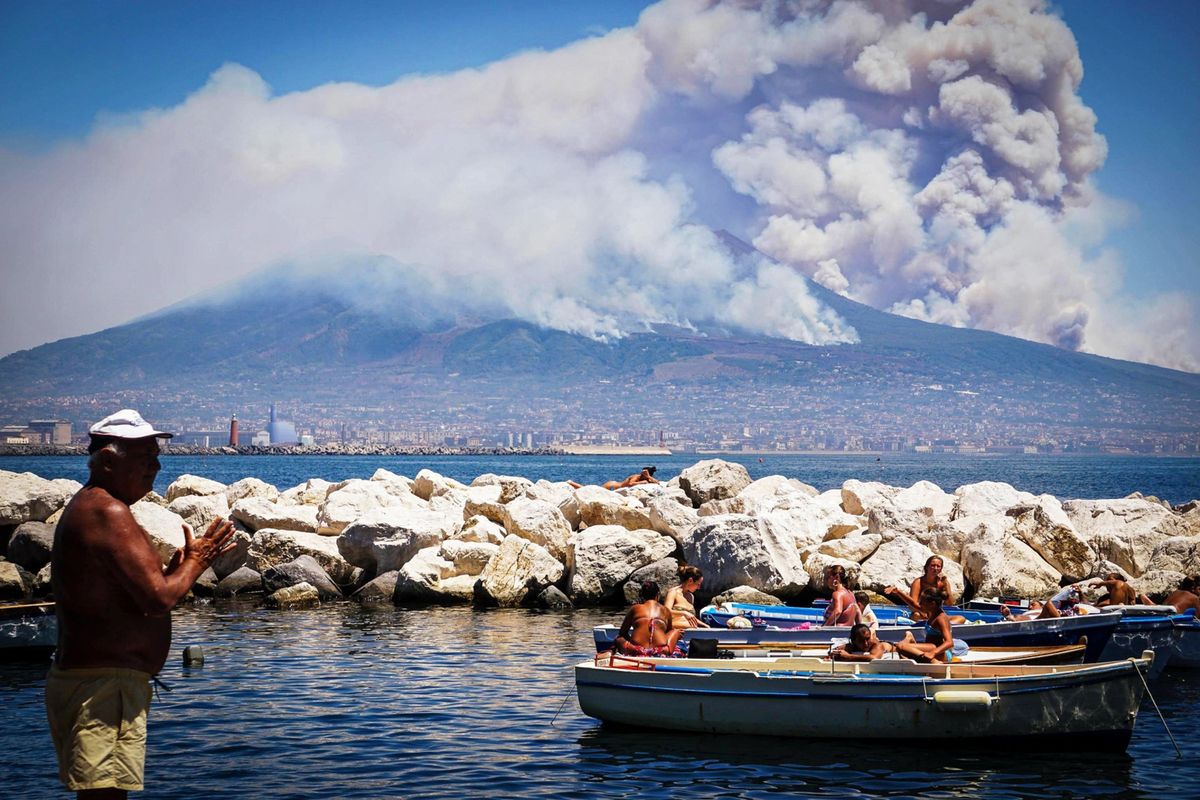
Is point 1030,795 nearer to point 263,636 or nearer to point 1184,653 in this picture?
point 1184,653

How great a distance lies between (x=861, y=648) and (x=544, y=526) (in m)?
13.1

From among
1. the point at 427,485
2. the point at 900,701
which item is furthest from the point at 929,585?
the point at 427,485

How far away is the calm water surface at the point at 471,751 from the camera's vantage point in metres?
11.8

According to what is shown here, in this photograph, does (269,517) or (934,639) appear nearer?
(934,639)

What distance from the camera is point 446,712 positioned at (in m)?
15.1

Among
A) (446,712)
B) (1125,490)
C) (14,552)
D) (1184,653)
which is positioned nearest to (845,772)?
(446,712)

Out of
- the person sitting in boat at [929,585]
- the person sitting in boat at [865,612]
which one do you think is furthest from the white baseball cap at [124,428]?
the person sitting in boat at [929,585]

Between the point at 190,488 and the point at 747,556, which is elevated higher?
the point at 190,488

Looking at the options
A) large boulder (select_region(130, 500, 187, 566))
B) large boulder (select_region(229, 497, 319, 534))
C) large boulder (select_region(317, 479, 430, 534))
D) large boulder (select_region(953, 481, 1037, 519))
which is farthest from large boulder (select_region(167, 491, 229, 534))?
large boulder (select_region(953, 481, 1037, 519))

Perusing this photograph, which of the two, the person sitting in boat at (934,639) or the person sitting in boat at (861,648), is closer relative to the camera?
the person sitting in boat at (861,648)

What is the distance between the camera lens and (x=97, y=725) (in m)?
6.03

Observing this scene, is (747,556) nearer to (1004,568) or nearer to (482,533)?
(1004,568)

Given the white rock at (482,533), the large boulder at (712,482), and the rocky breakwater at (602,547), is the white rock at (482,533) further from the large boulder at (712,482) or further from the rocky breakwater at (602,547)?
the large boulder at (712,482)

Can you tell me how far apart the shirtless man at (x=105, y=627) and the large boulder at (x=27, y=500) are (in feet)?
72.1
